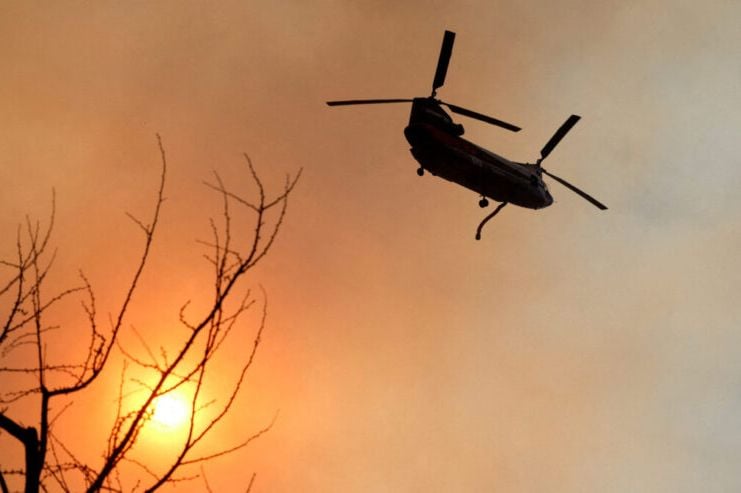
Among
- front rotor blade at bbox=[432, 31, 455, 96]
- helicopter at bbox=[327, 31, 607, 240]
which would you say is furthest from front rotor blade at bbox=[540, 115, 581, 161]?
front rotor blade at bbox=[432, 31, 455, 96]

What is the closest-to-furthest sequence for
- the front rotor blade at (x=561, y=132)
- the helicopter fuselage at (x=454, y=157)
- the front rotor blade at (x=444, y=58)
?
the front rotor blade at (x=444, y=58) < the helicopter fuselage at (x=454, y=157) < the front rotor blade at (x=561, y=132)

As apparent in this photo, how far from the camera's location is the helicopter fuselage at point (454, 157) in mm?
20641

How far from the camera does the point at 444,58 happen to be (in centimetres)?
2020

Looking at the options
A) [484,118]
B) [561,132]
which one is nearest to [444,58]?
[484,118]

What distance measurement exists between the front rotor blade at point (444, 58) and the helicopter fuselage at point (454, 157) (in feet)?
2.17

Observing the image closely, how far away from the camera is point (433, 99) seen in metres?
21.5

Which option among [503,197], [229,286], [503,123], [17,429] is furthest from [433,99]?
[17,429]

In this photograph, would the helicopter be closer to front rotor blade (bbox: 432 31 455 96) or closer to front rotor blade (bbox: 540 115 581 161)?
front rotor blade (bbox: 432 31 455 96)

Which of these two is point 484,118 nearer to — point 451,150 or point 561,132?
point 451,150

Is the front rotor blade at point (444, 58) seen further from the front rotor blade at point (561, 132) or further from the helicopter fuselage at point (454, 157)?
the front rotor blade at point (561, 132)

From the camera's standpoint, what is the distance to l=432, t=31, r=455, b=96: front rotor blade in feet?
62.9

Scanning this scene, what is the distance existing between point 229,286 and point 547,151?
74.5 feet

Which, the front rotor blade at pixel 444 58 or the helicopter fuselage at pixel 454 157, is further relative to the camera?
the helicopter fuselage at pixel 454 157

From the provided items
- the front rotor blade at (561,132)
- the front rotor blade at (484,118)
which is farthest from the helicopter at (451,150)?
the front rotor blade at (561,132)
